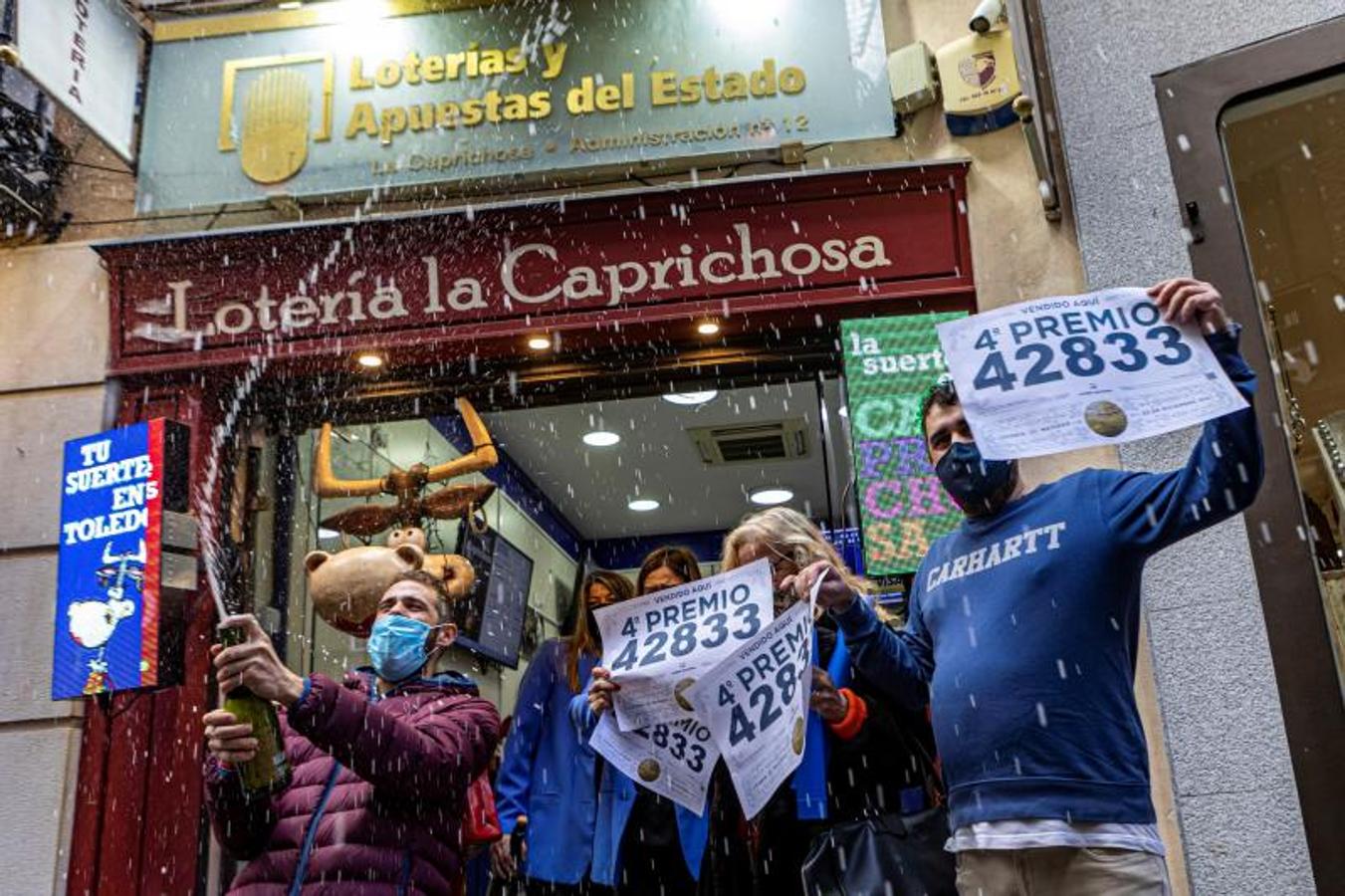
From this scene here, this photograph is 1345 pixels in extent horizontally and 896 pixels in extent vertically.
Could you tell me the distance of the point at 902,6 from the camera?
6.87 meters

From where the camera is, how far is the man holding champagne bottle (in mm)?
3426

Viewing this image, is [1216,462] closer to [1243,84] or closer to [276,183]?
[1243,84]

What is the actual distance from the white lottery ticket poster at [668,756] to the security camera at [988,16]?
13.4 feet

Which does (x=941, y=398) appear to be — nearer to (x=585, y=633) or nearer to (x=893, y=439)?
(x=585, y=633)

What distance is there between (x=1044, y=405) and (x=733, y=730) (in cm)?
140

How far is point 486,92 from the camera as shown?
711cm

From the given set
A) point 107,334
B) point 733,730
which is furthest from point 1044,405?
point 107,334

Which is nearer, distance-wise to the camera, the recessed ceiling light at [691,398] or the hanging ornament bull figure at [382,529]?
the hanging ornament bull figure at [382,529]

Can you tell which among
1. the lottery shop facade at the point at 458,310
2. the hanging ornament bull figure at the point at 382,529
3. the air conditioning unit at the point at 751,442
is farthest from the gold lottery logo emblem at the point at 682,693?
the air conditioning unit at the point at 751,442

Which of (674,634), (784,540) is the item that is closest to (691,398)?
(784,540)

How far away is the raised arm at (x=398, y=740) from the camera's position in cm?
345

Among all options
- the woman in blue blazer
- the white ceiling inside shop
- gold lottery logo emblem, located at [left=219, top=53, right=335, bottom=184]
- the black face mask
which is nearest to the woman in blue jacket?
the woman in blue blazer

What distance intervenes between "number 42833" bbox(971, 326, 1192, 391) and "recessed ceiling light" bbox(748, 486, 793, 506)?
8.37 meters

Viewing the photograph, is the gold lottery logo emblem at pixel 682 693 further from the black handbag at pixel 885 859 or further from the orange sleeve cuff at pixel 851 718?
the black handbag at pixel 885 859
